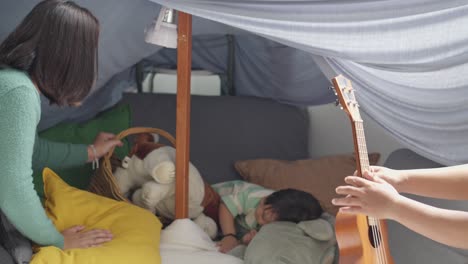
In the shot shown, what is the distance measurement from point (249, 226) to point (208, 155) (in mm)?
529

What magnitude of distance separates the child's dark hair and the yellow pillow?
418mm

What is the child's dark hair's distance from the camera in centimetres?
221

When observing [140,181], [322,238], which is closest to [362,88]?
[322,238]

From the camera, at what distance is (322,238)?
2.11 metres

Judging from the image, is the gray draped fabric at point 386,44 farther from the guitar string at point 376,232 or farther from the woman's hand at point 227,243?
the woman's hand at point 227,243

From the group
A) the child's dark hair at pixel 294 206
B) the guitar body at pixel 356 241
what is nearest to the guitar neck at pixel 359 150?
the guitar body at pixel 356 241

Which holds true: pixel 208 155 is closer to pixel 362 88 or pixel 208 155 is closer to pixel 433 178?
pixel 362 88

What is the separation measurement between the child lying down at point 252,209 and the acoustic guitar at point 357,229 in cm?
60

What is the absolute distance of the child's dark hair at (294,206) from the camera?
2211 millimetres

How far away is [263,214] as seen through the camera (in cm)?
226

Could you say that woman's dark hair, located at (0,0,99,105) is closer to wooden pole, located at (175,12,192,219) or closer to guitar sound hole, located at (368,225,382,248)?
wooden pole, located at (175,12,192,219)

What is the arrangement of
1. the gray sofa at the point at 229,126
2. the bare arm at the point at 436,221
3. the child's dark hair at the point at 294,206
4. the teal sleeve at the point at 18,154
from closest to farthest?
1. the bare arm at the point at 436,221
2. the teal sleeve at the point at 18,154
3. the child's dark hair at the point at 294,206
4. the gray sofa at the point at 229,126

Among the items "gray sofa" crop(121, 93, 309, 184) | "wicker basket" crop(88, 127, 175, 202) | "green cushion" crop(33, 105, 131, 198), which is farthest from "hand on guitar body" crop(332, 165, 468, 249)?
"gray sofa" crop(121, 93, 309, 184)

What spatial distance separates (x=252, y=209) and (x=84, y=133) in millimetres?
757
